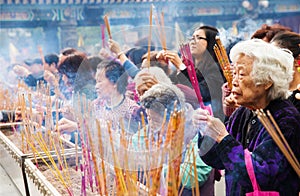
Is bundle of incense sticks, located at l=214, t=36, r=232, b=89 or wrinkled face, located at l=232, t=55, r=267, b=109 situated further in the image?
bundle of incense sticks, located at l=214, t=36, r=232, b=89

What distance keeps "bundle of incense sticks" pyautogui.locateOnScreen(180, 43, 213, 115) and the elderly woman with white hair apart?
0.15 ft

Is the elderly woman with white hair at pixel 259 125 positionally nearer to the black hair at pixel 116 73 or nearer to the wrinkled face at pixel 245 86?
the wrinkled face at pixel 245 86

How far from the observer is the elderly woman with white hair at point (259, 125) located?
124 centimetres

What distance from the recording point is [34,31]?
7801mm

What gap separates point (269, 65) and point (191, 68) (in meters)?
0.25

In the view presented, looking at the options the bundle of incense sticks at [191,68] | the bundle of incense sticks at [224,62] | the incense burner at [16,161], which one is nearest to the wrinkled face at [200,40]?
the bundle of incense sticks at [224,62]

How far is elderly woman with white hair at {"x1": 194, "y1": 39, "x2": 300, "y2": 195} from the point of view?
1.24 meters

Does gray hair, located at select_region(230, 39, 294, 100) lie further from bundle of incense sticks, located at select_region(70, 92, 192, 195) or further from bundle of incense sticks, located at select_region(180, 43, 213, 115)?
bundle of incense sticks, located at select_region(70, 92, 192, 195)

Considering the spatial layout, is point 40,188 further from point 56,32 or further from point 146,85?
point 56,32

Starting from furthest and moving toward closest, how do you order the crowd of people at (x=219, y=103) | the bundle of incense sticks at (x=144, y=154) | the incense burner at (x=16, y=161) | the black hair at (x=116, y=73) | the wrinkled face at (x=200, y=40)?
the incense burner at (x=16, y=161)
the wrinkled face at (x=200, y=40)
the black hair at (x=116, y=73)
the crowd of people at (x=219, y=103)
the bundle of incense sticks at (x=144, y=154)

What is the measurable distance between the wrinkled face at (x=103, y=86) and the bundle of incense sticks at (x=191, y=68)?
0.28 meters

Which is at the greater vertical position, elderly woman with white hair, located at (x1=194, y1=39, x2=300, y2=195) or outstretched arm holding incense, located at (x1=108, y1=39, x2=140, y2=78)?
outstretched arm holding incense, located at (x1=108, y1=39, x2=140, y2=78)

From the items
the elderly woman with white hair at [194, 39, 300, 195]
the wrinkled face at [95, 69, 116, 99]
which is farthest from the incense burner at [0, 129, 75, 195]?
the elderly woman with white hair at [194, 39, 300, 195]

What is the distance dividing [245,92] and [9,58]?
22.2 ft
